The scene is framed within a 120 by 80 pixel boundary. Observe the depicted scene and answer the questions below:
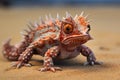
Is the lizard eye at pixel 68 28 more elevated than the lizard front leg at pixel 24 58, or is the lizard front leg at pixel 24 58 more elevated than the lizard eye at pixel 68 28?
the lizard eye at pixel 68 28

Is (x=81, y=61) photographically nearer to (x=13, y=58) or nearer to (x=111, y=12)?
(x=13, y=58)

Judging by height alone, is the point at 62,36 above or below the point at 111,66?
above

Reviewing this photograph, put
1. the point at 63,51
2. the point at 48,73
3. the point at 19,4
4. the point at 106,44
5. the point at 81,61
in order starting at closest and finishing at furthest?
the point at 48,73 < the point at 63,51 < the point at 81,61 < the point at 106,44 < the point at 19,4

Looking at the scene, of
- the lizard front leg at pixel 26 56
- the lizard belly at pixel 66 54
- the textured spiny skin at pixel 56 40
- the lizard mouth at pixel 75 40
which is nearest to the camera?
the lizard mouth at pixel 75 40

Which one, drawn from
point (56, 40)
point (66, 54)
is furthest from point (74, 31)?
point (66, 54)

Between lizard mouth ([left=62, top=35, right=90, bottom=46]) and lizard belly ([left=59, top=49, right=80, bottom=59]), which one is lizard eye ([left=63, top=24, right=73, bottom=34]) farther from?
lizard belly ([left=59, top=49, right=80, bottom=59])

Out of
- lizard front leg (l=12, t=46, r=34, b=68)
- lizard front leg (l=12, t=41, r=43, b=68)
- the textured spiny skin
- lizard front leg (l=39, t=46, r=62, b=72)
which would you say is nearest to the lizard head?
the textured spiny skin

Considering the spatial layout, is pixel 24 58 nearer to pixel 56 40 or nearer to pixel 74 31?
pixel 56 40

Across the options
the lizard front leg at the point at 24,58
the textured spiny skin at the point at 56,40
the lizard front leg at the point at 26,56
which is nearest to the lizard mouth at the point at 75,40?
the textured spiny skin at the point at 56,40

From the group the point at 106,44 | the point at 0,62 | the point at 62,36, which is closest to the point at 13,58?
the point at 0,62

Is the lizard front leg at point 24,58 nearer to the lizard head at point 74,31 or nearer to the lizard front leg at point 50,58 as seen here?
the lizard front leg at point 50,58
